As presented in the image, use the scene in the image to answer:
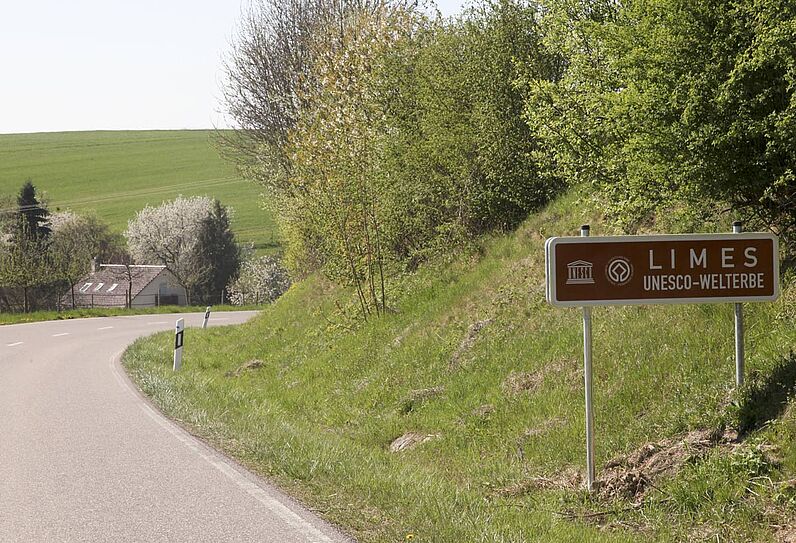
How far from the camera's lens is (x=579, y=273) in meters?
7.93

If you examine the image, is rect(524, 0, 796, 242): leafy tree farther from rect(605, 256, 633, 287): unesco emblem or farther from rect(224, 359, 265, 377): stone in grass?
rect(224, 359, 265, 377): stone in grass

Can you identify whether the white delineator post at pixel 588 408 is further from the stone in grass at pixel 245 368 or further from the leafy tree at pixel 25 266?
the leafy tree at pixel 25 266

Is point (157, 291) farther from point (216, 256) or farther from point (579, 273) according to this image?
point (579, 273)

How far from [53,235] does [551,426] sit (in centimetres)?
8264

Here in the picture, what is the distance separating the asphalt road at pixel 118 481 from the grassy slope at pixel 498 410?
16.7 inches

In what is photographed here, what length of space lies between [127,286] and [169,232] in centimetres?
634

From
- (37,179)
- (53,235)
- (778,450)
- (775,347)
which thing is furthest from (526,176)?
(37,179)

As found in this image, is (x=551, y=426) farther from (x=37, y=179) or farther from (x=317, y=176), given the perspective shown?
(x=37, y=179)

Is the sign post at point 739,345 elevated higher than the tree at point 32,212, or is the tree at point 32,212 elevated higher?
the tree at point 32,212

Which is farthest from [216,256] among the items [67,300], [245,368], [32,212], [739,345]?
[739,345]

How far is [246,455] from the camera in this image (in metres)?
9.98

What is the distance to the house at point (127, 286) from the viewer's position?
86750 millimetres

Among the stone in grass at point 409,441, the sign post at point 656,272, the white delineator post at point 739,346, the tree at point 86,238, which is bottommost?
the stone in grass at point 409,441

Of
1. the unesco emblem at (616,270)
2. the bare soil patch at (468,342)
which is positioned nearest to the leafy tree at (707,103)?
the unesco emblem at (616,270)
